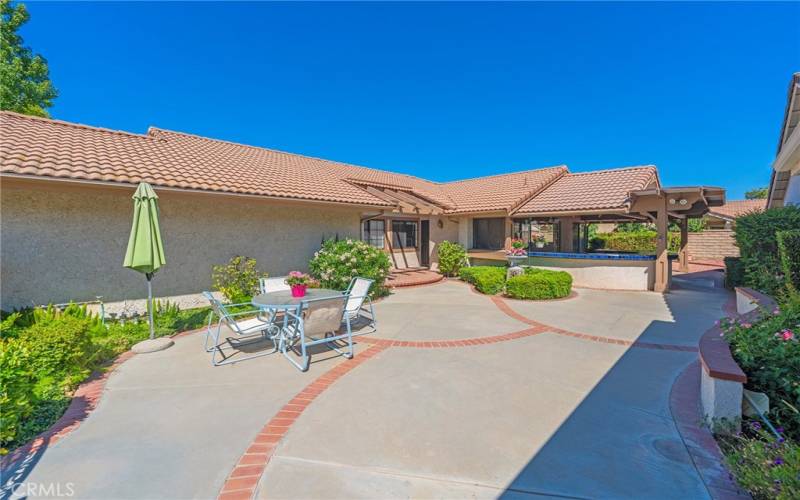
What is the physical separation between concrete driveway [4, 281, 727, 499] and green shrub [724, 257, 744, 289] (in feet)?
31.1

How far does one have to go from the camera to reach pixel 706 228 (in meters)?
30.3

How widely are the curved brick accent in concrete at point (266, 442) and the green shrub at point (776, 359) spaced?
5236 millimetres

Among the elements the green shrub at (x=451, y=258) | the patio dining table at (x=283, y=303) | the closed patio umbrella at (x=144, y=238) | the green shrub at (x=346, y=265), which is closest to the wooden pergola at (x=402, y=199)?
the green shrub at (x=451, y=258)

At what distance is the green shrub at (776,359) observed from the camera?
3766mm

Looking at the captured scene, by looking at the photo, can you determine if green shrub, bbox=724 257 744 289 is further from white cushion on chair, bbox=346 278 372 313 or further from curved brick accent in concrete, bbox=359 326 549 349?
white cushion on chair, bbox=346 278 372 313

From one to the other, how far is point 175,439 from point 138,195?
17.1 feet

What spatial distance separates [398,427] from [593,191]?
1660cm

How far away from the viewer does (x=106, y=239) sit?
8547 millimetres

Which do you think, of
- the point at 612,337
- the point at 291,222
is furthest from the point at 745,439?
the point at 291,222

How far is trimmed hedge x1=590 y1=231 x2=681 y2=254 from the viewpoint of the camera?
2656 cm

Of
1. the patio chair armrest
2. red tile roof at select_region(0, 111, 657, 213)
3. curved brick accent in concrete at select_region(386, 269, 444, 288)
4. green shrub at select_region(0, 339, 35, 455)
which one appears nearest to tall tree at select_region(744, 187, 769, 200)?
red tile roof at select_region(0, 111, 657, 213)

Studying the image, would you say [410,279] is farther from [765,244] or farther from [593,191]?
[765,244]

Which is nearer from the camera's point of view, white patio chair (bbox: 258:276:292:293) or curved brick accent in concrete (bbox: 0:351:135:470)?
curved brick accent in concrete (bbox: 0:351:135:470)

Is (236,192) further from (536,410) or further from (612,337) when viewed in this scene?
(612,337)
